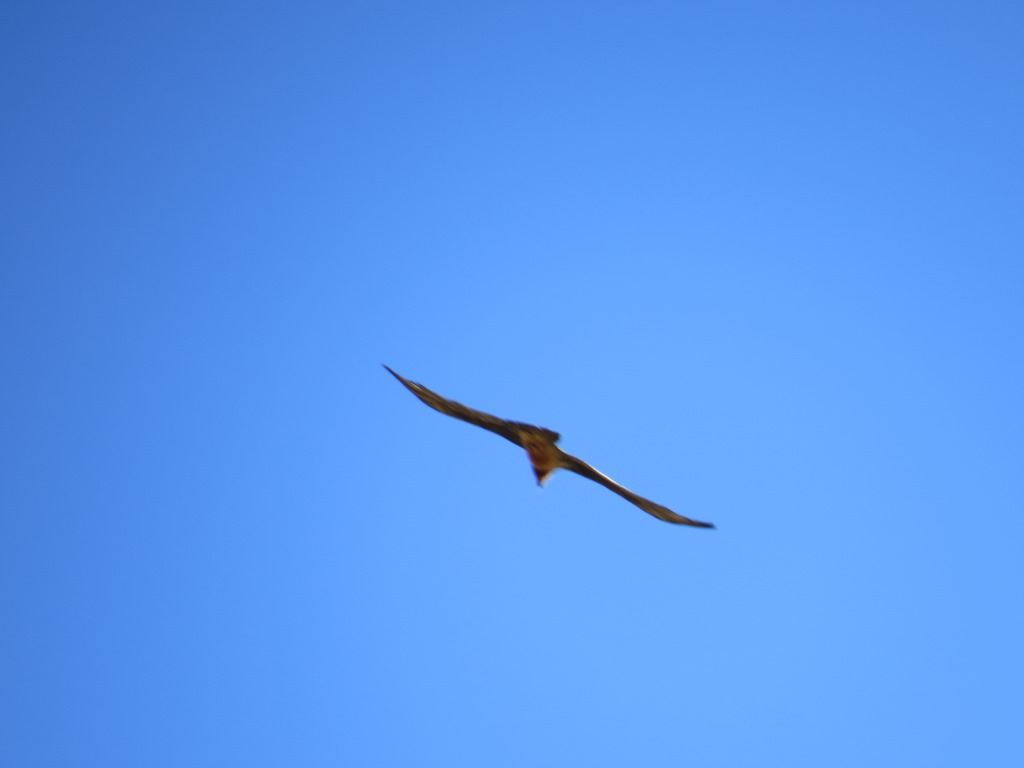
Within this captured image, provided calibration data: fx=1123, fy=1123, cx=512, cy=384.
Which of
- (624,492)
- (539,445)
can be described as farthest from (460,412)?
(624,492)

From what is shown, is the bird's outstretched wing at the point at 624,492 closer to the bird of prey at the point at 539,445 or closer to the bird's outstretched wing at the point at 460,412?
the bird of prey at the point at 539,445

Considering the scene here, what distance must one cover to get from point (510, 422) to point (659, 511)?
2954 millimetres

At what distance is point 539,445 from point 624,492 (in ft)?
5.61

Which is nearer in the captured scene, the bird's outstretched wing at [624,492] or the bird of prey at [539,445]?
the bird of prey at [539,445]

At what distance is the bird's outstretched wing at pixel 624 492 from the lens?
15.9m

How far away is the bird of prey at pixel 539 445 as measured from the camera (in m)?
14.9

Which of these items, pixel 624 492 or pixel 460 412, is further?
pixel 624 492

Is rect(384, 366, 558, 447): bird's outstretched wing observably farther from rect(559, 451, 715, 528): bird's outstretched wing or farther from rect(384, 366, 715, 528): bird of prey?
rect(559, 451, 715, 528): bird's outstretched wing

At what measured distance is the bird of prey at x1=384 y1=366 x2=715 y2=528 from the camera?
14.9 m

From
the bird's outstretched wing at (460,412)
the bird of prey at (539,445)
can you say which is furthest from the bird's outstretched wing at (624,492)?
the bird's outstretched wing at (460,412)

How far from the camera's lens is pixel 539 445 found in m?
15.3

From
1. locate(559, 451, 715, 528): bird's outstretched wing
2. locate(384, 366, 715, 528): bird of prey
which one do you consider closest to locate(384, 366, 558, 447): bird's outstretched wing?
locate(384, 366, 715, 528): bird of prey

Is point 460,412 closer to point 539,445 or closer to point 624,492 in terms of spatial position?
point 539,445

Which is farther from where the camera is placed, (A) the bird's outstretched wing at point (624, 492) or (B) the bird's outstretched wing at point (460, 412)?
(A) the bird's outstretched wing at point (624, 492)
